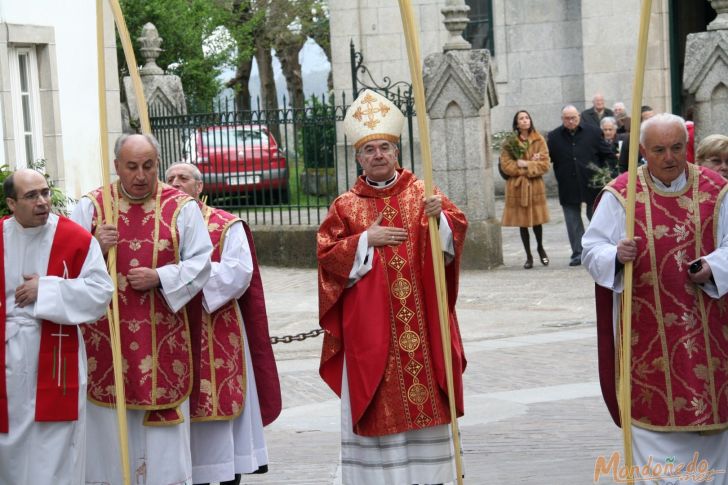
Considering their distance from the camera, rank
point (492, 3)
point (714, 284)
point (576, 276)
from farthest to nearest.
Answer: point (492, 3) → point (576, 276) → point (714, 284)

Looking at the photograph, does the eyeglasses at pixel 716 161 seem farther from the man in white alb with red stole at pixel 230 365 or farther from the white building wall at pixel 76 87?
the white building wall at pixel 76 87

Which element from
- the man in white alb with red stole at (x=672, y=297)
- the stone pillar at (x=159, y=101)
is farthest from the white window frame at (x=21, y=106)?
the man in white alb with red stole at (x=672, y=297)

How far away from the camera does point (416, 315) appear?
24.4ft

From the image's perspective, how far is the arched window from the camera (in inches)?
1072

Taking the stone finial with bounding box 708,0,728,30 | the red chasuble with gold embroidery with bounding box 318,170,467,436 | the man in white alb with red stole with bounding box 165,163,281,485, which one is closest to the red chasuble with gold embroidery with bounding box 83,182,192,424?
the man in white alb with red stole with bounding box 165,163,281,485

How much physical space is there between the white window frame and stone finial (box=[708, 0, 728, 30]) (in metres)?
7.58

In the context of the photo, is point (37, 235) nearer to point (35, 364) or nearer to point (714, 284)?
point (35, 364)

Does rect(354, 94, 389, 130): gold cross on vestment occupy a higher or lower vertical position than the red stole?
higher

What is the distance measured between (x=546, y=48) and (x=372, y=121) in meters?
19.8

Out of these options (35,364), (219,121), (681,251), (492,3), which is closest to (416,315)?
(681,251)

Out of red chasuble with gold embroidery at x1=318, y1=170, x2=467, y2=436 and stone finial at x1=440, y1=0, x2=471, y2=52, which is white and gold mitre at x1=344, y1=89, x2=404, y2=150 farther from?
stone finial at x1=440, y1=0, x2=471, y2=52

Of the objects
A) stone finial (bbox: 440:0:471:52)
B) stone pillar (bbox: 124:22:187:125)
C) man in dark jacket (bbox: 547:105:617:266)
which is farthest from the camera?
stone pillar (bbox: 124:22:187:125)

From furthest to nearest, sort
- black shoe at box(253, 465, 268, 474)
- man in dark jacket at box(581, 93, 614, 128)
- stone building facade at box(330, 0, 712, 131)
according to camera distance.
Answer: stone building facade at box(330, 0, 712, 131) → man in dark jacket at box(581, 93, 614, 128) → black shoe at box(253, 465, 268, 474)

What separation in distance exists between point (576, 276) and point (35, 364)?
10667 millimetres
